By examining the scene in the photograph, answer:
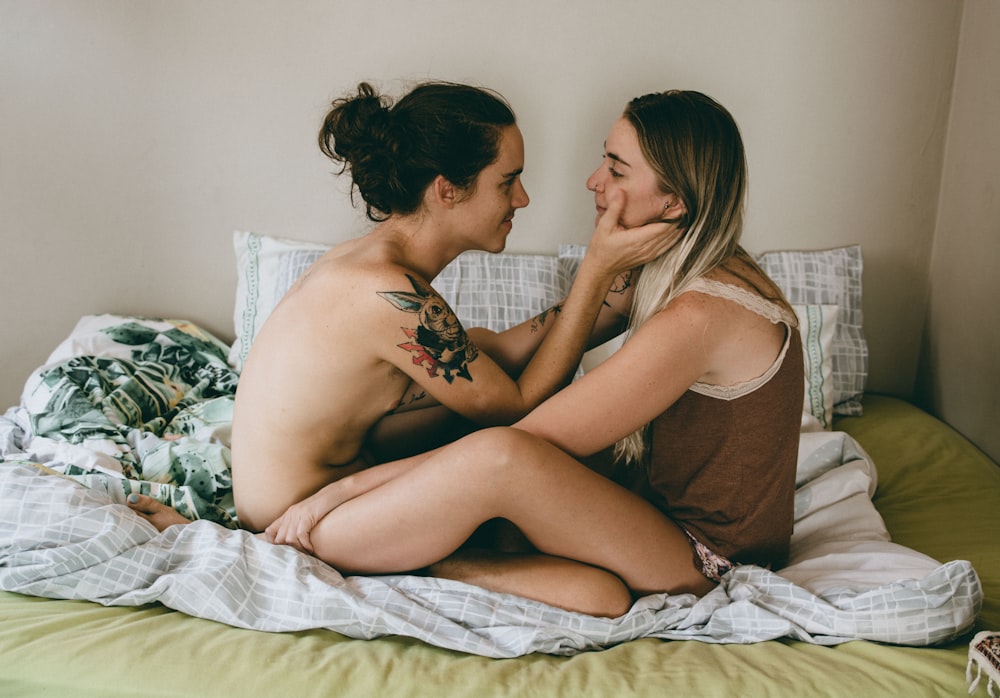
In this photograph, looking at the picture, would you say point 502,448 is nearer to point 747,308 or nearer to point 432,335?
point 432,335

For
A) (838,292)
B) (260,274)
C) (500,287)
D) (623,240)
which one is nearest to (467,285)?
(500,287)

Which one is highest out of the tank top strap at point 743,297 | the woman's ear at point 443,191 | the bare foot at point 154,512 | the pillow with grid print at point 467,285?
the woman's ear at point 443,191

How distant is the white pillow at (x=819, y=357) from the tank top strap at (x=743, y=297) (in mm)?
773

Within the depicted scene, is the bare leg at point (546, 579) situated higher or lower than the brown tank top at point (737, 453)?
lower

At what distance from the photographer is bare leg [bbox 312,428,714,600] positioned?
1186mm

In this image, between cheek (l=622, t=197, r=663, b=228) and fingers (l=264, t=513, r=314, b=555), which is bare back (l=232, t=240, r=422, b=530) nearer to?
fingers (l=264, t=513, r=314, b=555)

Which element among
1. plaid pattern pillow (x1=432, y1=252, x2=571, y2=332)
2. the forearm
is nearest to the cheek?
the forearm

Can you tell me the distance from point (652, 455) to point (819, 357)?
2.81 feet

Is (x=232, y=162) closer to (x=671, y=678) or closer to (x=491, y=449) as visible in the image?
(x=491, y=449)

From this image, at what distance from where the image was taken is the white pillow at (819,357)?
2023 millimetres

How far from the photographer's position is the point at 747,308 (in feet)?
4.22

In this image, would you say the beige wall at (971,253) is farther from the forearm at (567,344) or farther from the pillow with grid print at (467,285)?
the forearm at (567,344)

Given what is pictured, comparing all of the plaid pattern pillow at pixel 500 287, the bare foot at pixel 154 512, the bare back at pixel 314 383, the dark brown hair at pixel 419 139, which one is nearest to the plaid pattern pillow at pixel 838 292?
the plaid pattern pillow at pixel 500 287

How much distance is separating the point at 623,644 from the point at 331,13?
194 cm
